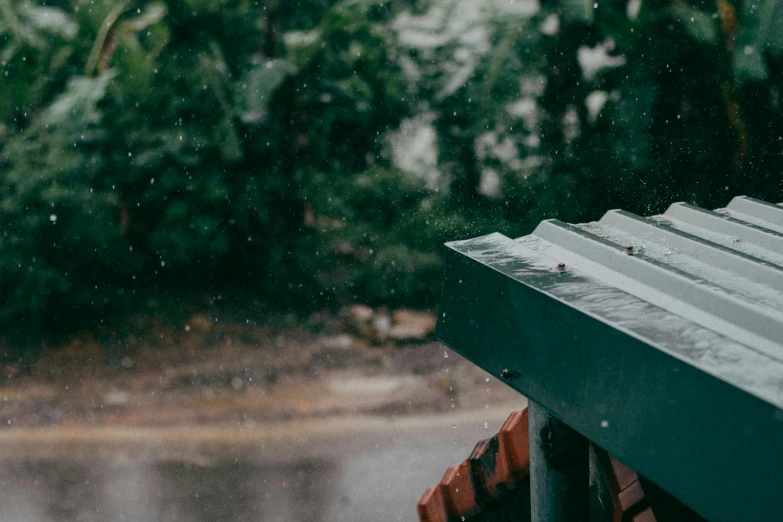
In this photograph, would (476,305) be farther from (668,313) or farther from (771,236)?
(771,236)

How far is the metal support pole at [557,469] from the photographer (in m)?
1.46

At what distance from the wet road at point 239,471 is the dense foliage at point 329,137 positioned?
83.8 inches

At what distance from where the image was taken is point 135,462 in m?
4.97

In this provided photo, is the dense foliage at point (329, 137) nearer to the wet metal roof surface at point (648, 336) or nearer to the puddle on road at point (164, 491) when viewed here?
the puddle on road at point (164, 491)

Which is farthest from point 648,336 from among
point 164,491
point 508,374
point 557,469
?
point 164,491

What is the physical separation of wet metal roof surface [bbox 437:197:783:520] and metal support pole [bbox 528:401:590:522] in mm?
189

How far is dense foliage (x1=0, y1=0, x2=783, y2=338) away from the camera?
6.91m

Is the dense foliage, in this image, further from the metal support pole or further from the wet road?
the metal support pole

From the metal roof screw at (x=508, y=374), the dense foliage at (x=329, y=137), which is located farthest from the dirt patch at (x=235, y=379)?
the metal roof screw at (x=508, y=374)

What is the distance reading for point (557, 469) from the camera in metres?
1.49

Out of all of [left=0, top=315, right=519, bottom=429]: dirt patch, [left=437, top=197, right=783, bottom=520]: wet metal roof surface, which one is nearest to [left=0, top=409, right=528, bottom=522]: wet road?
[left=0, top=315, right=519, bottom=429]: dirt patch

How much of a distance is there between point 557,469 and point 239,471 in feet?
12.0

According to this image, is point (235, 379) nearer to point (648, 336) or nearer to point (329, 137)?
point (329, 137)

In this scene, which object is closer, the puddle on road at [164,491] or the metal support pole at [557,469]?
the metal support pole at [557,469]
